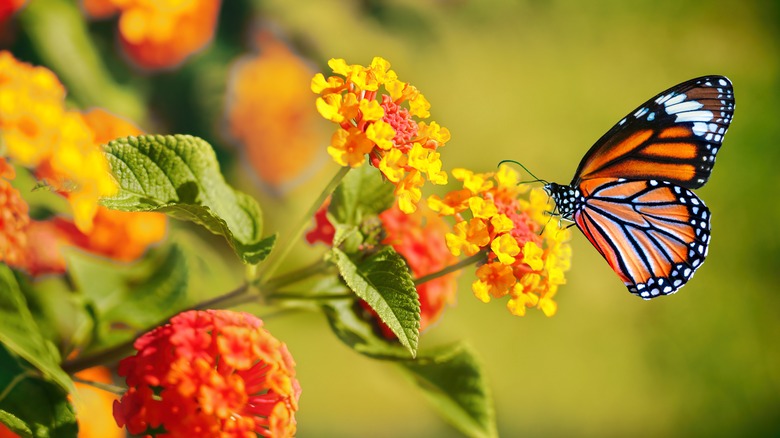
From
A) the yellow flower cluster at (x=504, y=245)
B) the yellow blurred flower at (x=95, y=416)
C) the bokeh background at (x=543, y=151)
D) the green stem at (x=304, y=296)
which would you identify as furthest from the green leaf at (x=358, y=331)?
the bokeh background at (x=543, y=151)

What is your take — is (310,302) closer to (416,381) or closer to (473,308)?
(416,381)

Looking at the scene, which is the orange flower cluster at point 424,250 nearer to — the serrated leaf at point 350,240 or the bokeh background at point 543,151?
the serrated leaf at point 350,240

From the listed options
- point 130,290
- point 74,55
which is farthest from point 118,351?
point 74,55

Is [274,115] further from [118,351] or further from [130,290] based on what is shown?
[118,351]

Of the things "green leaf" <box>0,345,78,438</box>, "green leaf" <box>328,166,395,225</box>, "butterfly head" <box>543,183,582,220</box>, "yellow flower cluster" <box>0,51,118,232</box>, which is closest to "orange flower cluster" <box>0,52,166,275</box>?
"yellow flower cluster" <box>0,51,118,232</box>

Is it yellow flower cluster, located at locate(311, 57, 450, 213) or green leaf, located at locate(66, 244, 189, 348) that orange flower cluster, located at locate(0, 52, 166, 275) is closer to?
green leaf, located at locate(66, 244, 189, 348)

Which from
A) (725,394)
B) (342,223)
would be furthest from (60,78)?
A: (725,394)
